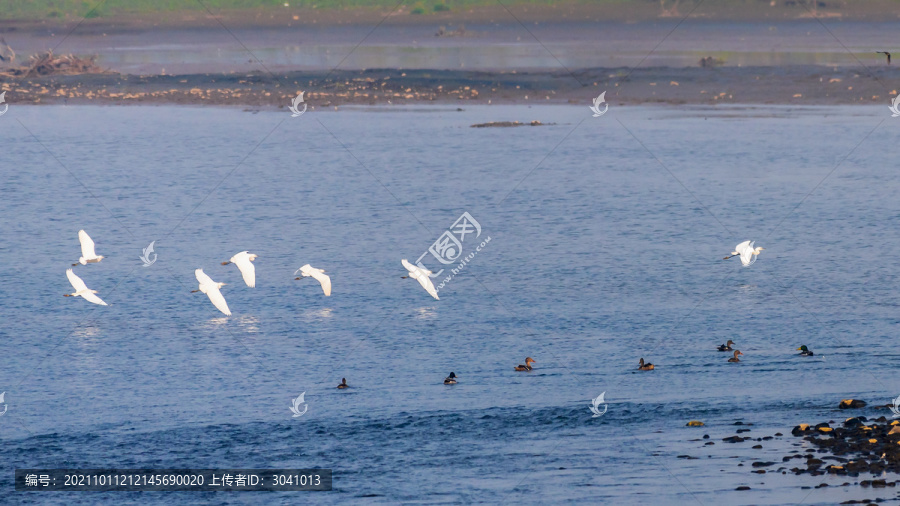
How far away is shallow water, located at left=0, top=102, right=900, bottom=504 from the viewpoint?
17.8m

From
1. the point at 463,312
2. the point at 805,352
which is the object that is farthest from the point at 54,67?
the point at 805,352

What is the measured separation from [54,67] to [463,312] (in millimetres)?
44543

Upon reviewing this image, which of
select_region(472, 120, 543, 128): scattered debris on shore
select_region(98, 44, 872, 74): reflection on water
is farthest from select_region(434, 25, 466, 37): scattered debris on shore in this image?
select_region(472, 120, 543, 128): scattered debris on shore

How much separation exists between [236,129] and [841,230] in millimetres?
28571

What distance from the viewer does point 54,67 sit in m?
62.8

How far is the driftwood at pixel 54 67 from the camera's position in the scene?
2446 inches

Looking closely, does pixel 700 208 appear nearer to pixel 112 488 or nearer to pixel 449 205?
pixel 449 205

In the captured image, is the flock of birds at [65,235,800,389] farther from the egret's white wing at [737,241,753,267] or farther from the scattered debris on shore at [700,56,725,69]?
the scattered debris on shore at [700,56,725,69]

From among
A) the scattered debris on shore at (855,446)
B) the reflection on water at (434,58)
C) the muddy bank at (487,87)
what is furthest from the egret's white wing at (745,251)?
the reflection on water at (434,58)

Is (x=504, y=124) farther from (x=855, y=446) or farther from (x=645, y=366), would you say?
(x=855, y=446)

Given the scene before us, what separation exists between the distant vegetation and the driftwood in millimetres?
16085

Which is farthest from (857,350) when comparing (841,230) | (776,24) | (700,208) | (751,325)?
(776,24)

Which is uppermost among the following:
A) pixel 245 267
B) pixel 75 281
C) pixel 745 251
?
pixel 745 251

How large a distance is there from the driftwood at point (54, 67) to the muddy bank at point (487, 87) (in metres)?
1.11
